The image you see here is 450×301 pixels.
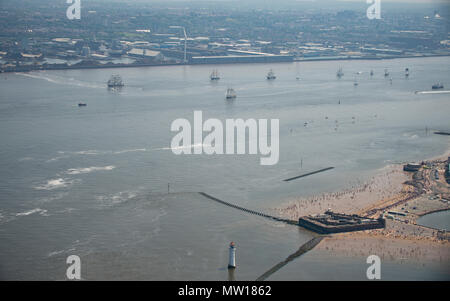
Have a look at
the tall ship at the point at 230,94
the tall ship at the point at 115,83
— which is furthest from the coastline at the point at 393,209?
the tall ship at the point at 115,83

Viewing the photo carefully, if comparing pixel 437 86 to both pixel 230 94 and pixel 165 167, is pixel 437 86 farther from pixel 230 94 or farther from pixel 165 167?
pixel 165 167

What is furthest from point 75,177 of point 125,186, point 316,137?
point 316,137

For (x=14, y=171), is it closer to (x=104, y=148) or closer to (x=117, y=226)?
(x=104, y=148)

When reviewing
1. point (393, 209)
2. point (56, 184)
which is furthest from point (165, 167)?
point (393, 209)

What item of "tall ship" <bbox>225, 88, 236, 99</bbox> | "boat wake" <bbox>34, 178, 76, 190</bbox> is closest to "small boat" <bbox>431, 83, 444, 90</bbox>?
"tall ship" <bbox>225, 88, 236, 99</bbox>

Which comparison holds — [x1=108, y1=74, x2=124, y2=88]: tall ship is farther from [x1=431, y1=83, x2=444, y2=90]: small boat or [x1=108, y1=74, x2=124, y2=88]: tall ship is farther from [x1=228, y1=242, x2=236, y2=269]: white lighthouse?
[x1=228, y1=242, x2=236, y2=269]: white lighthouse

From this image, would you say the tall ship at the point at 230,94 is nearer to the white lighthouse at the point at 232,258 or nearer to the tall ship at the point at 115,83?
the tall ship at the point at 115,83
